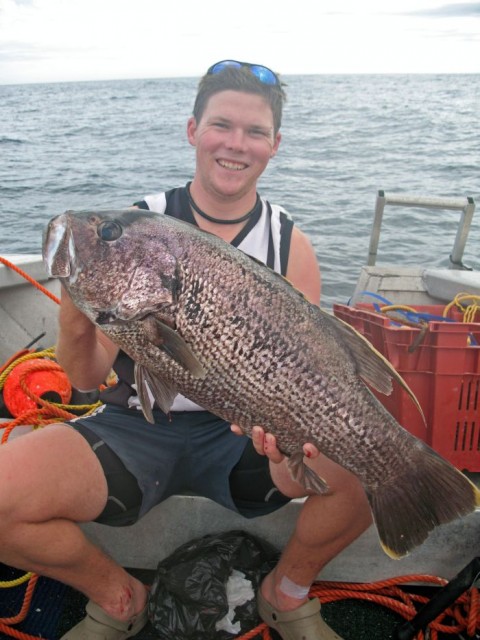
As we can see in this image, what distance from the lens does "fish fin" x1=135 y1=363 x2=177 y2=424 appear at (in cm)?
232

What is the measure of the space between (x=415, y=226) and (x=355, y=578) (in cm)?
1223

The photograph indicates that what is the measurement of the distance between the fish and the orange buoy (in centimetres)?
172

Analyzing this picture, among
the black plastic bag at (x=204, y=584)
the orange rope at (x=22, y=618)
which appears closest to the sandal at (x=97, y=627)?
the black plastic bag at (x=204, y=584)

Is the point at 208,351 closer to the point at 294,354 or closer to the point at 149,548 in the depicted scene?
the point at 294,354

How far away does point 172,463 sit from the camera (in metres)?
2.77

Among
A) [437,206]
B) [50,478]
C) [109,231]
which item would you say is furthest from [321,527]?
[437,206]

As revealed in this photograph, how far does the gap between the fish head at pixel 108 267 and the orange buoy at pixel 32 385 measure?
5.69ft

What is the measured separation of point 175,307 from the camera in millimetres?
2148

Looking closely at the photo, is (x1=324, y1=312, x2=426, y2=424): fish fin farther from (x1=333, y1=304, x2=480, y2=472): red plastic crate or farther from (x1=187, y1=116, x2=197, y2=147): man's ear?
(x1=187, y1=116, x2=197, y2=147): man's ear

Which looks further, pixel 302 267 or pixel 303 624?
pixel 302 267

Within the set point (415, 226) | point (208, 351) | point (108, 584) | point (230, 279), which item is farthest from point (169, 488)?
point (415, 226)

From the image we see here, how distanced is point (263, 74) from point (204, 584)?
2.53 m

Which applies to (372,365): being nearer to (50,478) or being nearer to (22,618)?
(50,478)

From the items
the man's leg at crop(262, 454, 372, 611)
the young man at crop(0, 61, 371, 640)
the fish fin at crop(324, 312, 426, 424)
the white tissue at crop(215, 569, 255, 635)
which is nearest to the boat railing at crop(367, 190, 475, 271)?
the young man at crop(0, 61, 371, 640)
